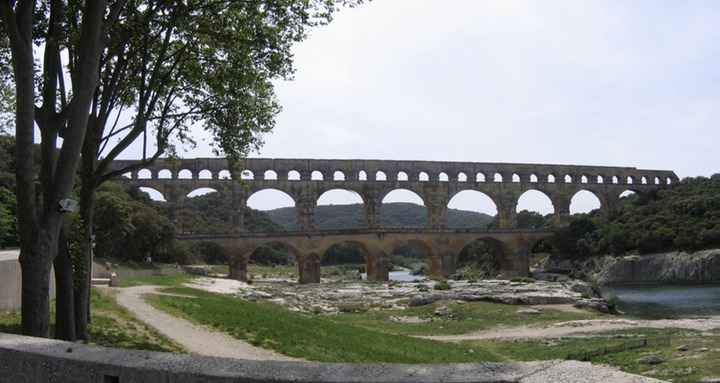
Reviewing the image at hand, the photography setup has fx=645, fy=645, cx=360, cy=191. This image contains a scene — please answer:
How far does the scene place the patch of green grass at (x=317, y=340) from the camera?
12234mm

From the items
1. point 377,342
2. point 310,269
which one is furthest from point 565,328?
point 310,269

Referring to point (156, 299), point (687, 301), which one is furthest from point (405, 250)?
point (156, 299)

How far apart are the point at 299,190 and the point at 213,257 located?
17655 millimetres

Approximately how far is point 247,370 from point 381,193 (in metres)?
53.8

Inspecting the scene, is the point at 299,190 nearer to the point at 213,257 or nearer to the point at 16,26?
the point at 213,257

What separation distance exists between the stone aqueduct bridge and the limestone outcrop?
6.15 metres

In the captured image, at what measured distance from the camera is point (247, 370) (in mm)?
3961

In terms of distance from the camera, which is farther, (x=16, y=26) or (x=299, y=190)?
(x=299, y=190)

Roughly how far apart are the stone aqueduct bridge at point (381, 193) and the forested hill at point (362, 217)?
60996mm

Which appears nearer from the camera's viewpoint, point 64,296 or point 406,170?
point 64,296

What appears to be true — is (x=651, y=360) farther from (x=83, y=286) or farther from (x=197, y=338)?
(x=83, y=286)

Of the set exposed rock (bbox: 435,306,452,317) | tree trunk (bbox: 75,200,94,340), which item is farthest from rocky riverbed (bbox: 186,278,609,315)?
tree trunk (bbox: 75,200,94,340)

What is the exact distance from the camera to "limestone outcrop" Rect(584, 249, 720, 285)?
165 ft

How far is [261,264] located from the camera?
7488cm
